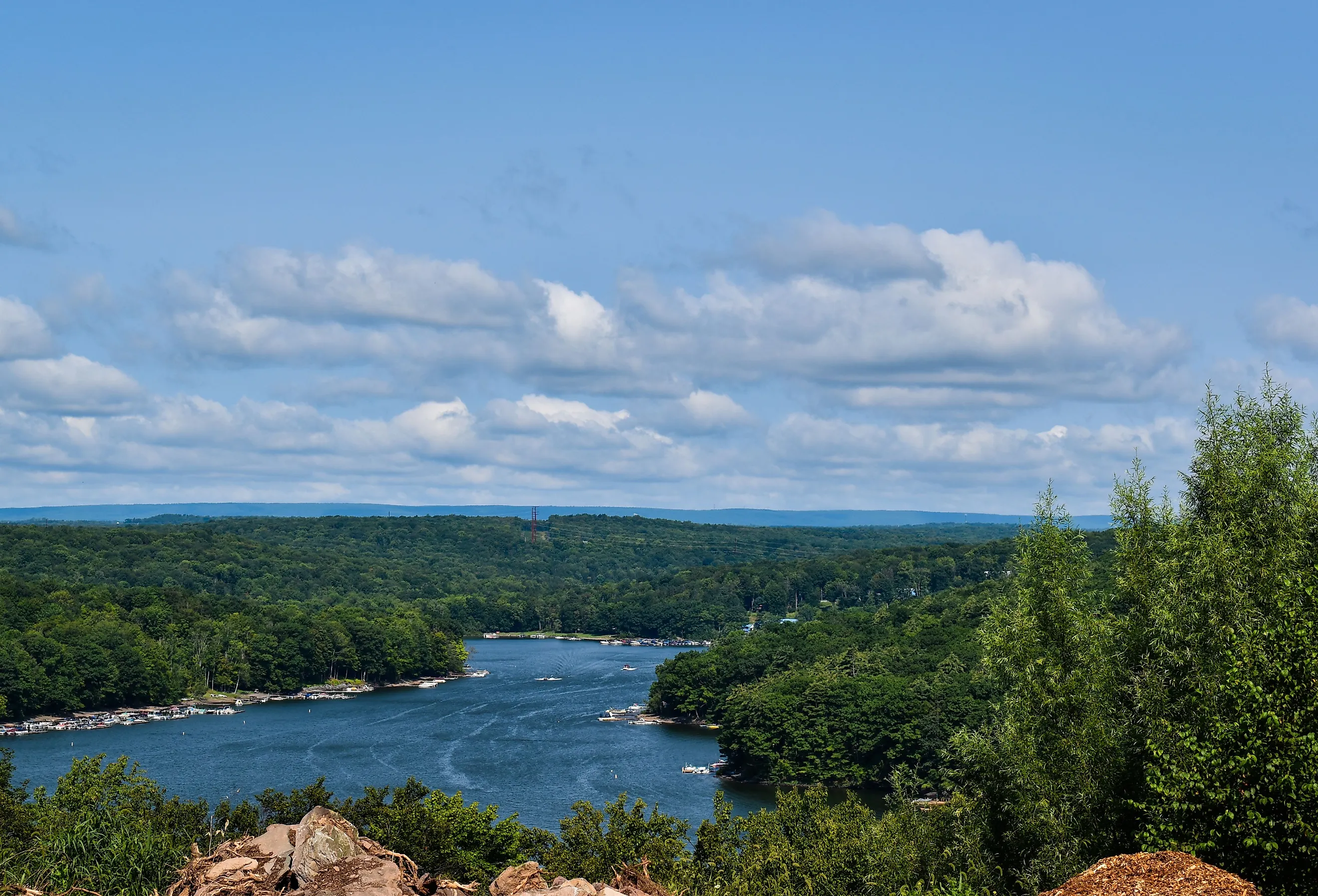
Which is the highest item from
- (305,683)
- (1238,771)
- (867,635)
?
(1238,771)

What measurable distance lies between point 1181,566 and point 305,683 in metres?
119

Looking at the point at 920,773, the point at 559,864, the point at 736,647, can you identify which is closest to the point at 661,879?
the point at 559,864

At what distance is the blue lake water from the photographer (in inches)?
2751

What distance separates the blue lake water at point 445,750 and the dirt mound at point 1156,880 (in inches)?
1901

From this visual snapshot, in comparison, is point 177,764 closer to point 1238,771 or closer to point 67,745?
point 67,745

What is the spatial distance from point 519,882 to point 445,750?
64.6 metres

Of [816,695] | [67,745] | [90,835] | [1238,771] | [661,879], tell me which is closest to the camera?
[1238,771]

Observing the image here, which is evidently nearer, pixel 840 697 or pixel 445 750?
pixel 840 697

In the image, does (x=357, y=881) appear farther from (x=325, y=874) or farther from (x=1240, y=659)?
(x=1240, y=659)

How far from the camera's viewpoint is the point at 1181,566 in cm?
2228

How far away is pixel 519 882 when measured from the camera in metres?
22.6

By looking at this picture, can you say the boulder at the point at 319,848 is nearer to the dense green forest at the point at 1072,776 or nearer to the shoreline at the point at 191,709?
the dense green forest at the point at 1072,776

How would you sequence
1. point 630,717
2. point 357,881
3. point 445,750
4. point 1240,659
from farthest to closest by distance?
1. point 630,717
2. point 445,750
3. point 357,881
4. point 1240,659

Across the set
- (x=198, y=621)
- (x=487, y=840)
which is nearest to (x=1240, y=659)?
(x=487, y=840)
